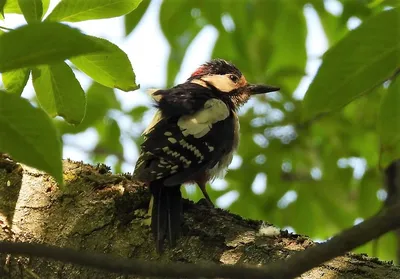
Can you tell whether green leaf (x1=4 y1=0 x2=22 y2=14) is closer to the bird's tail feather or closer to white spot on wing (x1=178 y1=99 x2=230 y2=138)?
the bird's tail feather

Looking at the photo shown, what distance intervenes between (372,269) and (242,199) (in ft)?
6.23

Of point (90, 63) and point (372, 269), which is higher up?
point (90, 63)

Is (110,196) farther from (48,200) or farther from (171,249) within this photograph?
(171,249)

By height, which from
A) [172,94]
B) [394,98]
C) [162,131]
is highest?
[172,94]

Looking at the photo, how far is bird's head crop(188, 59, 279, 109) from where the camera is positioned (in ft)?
12.2

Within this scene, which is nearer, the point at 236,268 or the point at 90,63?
the point at 236,268

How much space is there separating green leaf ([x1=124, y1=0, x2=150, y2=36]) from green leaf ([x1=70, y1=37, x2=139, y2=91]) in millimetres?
1064

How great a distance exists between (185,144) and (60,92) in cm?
99

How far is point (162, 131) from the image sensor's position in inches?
103

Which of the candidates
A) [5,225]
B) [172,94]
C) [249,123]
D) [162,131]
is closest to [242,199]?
[249,123]

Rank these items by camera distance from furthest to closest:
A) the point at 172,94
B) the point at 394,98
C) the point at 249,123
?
the point at 249,123 < the point at 172,94 < the point at 394,98

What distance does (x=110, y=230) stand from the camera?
1858mm

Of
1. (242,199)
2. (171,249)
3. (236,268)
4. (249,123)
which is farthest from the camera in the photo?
(249,123)

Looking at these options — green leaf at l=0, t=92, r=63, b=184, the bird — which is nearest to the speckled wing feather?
the bird
